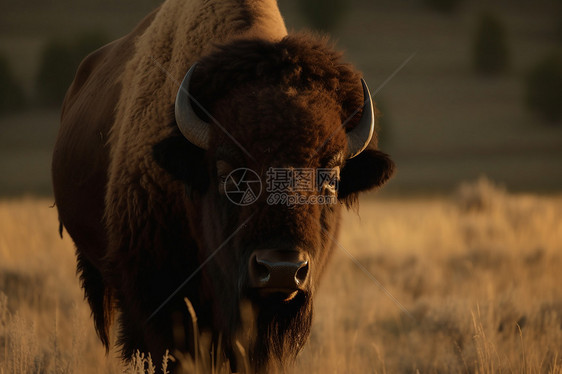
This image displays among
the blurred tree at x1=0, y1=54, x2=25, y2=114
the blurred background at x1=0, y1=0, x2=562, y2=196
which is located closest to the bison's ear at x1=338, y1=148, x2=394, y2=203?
the blurred background at x1=0, y1=0, x2=562, y2=196

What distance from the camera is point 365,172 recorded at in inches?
144

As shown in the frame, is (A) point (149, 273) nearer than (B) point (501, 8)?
Yes

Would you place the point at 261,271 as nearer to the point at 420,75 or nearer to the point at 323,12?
the point at 420,75

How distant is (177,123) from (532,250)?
783cm

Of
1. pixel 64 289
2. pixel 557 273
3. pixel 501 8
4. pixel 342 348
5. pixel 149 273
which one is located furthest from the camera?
pixel 501 8

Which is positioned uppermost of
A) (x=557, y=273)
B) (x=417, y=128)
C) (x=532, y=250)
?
(x=557, y=273)

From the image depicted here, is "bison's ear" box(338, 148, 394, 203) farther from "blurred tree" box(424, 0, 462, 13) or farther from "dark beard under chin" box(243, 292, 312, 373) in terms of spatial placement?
"blurred tree" box(424, 0, 462, 13)

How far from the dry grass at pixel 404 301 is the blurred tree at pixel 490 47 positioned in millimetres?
45869

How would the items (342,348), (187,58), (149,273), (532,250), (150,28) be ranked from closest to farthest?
(149,273) < (187,58) < (150,28) < (342,348) < (532,250)

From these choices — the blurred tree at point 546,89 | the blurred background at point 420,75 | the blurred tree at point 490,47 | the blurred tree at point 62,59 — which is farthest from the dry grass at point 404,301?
the blurred tree at point 490,47

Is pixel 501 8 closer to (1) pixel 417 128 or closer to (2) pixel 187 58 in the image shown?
(1) pixel 417 128

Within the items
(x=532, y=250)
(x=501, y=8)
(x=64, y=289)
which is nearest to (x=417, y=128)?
(x=501, y=8)

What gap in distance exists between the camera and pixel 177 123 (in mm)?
3373

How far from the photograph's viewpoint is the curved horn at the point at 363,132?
341 centimetres
